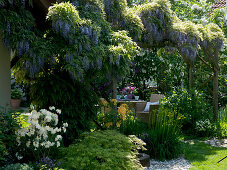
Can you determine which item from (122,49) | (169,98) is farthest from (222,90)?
(122,49)

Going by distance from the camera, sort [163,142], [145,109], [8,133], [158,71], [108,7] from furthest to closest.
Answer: [158,71] → [145,109] → [108,7] → [163,142] → [8,133]

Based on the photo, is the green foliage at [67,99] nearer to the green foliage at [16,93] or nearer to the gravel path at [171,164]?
the gravel path at [171,164]

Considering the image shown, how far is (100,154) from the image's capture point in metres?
3.21

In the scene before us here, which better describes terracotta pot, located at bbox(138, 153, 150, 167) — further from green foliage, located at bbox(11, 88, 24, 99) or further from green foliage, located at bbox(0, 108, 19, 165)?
green foliage, located at bbox(11, 88, 24, 99)

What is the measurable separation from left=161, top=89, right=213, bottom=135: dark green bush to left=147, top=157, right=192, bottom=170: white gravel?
1983 mm

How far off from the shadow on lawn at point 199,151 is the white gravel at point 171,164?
0.19 m

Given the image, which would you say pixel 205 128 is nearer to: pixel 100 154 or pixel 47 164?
pixel 100 154

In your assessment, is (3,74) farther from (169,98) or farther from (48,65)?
(169,98)

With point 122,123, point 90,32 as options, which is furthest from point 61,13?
point 122,123

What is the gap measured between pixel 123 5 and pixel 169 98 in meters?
2.40

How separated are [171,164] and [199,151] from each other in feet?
3.39

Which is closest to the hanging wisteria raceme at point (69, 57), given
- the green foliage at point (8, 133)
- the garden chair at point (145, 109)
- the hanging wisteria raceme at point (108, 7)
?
the green foliage at point (8, 133)

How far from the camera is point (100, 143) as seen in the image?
11.7ft

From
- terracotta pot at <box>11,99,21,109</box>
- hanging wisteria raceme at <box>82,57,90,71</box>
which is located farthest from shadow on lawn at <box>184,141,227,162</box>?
terracotta pot at <box>11,99,21,109</box>
